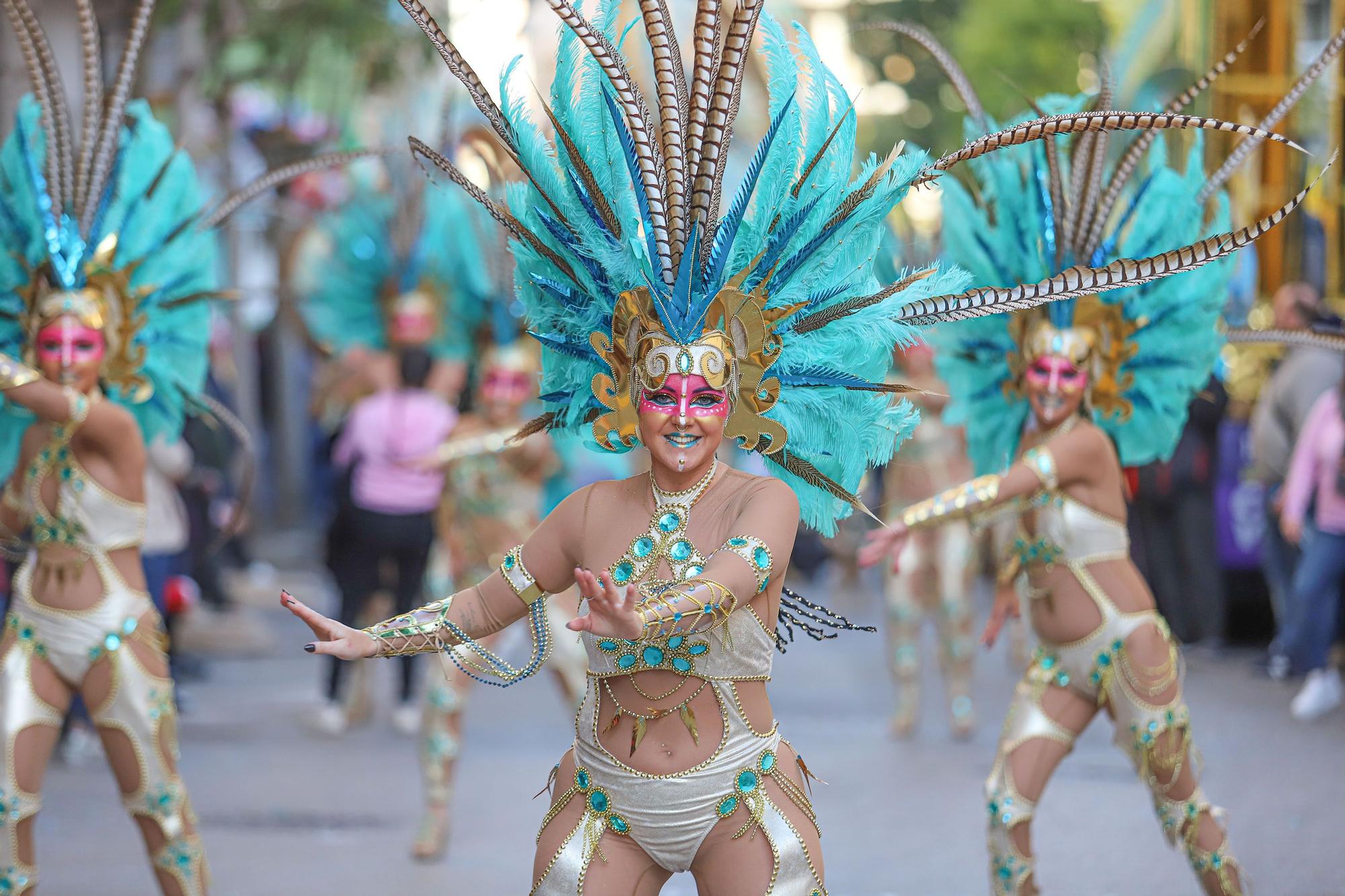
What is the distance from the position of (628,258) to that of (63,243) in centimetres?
226

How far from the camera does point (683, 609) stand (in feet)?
10.4

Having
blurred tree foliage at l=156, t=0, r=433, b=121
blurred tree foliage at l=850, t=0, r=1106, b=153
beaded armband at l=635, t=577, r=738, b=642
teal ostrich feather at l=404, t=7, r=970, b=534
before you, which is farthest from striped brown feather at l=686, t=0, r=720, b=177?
blurred tree foliage at l=850, t=0, r=1106, b=153

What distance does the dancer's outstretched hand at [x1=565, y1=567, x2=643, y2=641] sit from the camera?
301cm

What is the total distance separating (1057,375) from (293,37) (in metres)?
8.37

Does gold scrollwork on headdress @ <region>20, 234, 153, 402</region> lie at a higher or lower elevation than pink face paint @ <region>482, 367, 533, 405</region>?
higher

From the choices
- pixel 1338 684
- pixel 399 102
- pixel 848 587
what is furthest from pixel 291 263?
pixel 1338 684

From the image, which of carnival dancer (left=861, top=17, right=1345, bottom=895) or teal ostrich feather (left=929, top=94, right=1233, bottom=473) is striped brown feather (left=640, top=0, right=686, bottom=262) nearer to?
carnival dancer (left=861, top=17, right=1345, bottom=895)

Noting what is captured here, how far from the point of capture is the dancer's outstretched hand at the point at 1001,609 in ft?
16.5

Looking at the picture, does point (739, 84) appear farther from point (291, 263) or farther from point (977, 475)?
point (291, 263)

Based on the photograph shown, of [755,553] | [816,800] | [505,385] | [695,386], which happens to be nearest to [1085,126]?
[695,386]

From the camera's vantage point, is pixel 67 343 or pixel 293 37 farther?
pixel 293 37

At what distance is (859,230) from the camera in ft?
11.9

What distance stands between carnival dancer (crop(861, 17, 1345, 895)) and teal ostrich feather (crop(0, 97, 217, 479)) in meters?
2.28

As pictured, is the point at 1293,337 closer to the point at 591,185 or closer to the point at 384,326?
the point at 591,185
